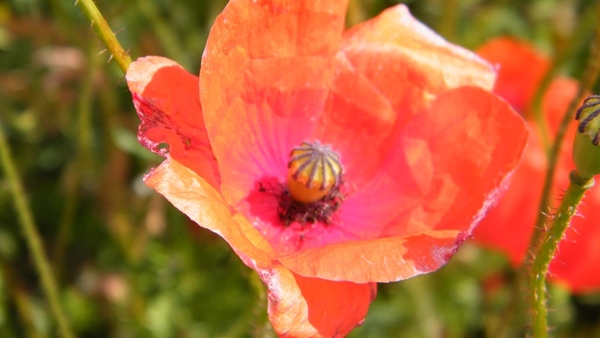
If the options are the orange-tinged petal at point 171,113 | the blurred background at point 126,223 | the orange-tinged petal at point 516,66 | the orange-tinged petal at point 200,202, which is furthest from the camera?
the orange-tinged petal at point 516,66

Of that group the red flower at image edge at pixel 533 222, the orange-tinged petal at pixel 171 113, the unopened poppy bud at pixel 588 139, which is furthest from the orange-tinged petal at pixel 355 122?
the red flower at image edge at pixel 533 222

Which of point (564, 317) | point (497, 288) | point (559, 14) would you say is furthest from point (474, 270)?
point (559, 14)

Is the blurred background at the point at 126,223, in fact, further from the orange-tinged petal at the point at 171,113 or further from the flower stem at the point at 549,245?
the flower stem at the point at 549,245

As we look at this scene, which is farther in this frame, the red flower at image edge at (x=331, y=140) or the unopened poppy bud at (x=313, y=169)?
the unopened poppy bud at (x=313, y=169)

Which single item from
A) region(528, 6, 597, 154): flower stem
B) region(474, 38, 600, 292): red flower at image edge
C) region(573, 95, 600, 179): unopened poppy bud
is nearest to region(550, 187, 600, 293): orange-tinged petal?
region(474, 38, 600, 292): red flower at image edge

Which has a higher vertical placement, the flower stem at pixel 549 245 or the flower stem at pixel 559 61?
the flower stem at pixel 549 245

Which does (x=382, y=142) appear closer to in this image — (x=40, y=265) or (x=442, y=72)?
(x=442, y=72)
